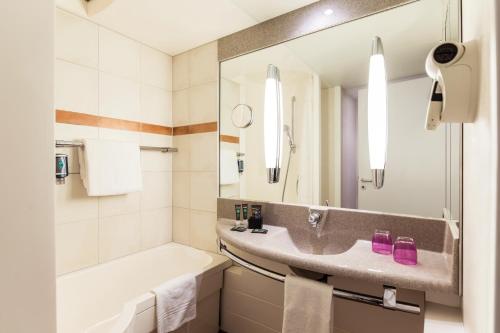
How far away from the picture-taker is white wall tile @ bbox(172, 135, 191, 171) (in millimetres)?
1980

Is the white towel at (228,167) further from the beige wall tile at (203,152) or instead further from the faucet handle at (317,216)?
the faucet handle at (317,216)

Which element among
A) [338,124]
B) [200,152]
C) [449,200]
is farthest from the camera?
[200,152]

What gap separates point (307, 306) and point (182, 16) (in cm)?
165

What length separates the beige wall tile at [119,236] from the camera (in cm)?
167

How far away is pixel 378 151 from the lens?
3.83 feet

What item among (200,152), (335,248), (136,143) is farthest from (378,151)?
(136,143)

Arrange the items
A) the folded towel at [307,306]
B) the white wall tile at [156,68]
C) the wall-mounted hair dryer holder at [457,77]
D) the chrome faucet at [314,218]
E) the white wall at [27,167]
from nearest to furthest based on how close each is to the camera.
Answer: the white wall at [27,167] < the wall-mounted hair dryer holder at [457,77] < the folded towel at [307,306] < the chrome faucet at [314,218] < the white wall tile at [156,68]

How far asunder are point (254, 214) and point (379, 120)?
2.59 ft

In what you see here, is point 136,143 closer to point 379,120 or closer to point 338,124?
point 338,124

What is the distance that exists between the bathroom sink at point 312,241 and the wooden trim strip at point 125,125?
0.89 metres

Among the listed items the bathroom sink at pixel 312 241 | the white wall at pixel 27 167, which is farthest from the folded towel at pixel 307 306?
the white wall at pixel 27 167

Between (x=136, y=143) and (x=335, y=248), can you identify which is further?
(x=136, y=143)

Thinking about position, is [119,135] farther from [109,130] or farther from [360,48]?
[360,48]

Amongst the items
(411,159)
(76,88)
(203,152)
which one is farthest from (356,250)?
(76,88)
